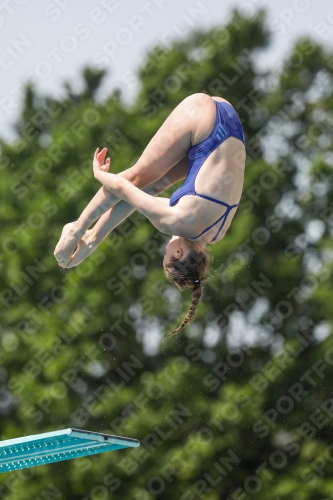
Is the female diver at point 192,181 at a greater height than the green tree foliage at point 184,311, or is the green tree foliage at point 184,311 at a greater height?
the female diver at point 192,181

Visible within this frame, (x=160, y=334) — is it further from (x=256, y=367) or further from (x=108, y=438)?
(x=108, y=438)

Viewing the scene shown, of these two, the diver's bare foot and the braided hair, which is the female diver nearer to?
the braided hair

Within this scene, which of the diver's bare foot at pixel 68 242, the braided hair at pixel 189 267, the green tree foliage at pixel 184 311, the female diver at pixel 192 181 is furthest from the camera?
the green tree foliage at pixel 184 311

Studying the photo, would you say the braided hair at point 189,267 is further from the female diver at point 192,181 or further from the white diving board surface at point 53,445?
the white diving board surface at point 53,445

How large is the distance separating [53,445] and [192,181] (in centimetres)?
214

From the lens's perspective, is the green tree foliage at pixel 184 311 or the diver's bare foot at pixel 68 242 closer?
the diver's bare foot at pixel 68 242

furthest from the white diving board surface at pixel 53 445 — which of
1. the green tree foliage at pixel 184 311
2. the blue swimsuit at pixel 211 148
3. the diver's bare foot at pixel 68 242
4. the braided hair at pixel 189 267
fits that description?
the green tree foliage at pixel 184 311

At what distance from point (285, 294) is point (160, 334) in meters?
2.33

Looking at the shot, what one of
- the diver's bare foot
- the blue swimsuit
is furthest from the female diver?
the diver's bare foot

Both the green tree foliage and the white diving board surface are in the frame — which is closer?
the white diving board surface

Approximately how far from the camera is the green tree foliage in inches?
574

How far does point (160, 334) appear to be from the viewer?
15117mm

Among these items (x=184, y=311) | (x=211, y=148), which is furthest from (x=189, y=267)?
(x=184, y=311)

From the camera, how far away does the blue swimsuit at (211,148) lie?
19.4 ft
